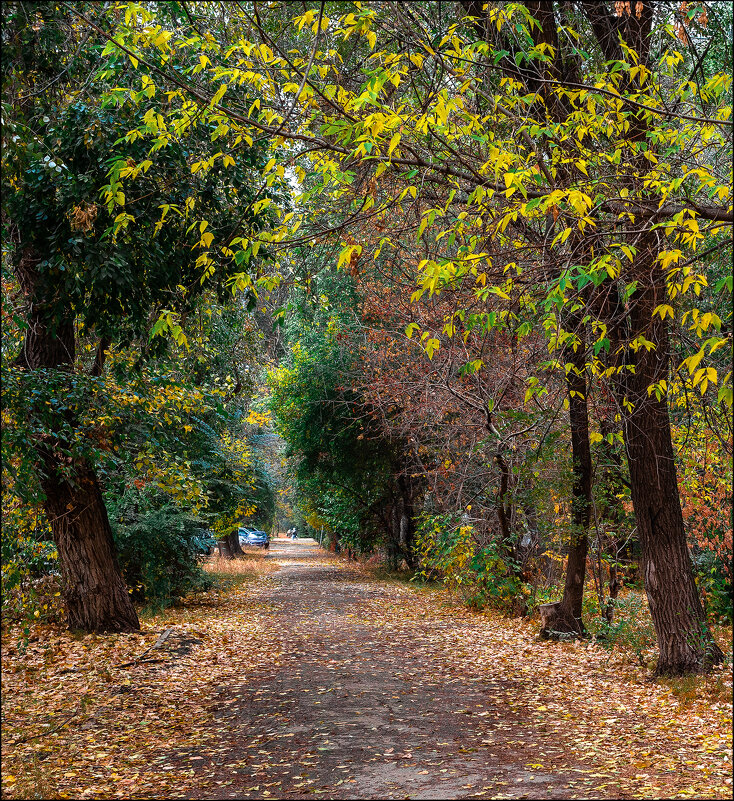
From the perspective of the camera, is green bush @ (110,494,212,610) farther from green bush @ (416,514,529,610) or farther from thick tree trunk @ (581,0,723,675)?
thick tree trunk @ (581,0,723,675)

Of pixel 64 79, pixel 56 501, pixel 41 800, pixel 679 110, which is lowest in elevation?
pixel 41 800

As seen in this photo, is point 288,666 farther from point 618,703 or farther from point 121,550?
point 121,550

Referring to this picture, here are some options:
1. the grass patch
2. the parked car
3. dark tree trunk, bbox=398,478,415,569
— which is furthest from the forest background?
the parked car

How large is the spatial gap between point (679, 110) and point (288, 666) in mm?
7998

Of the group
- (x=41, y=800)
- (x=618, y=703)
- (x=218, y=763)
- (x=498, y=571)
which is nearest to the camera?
(x=41, y=800)

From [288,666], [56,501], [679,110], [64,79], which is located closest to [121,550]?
[56,501]

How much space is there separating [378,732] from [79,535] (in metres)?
6.04

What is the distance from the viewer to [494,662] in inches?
380

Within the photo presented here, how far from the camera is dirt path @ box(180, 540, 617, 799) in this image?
16.1ft

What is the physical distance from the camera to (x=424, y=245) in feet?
29.7

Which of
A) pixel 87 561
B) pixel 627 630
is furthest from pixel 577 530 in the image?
pixel 87 561

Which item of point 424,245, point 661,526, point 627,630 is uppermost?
point 424,245

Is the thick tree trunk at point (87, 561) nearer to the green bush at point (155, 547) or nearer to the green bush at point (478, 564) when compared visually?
the green bush at point (155, 547)

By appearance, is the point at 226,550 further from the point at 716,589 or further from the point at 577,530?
the point at 716,589
